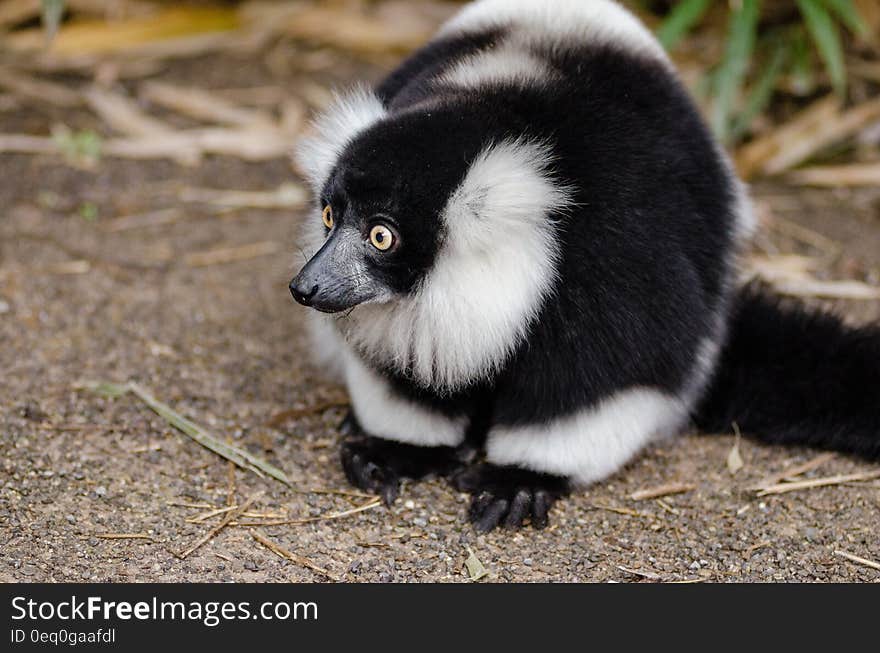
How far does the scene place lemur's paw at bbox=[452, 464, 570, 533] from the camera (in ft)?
13.6

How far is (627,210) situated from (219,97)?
16.3 feet

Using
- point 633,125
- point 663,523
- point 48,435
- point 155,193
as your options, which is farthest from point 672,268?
point 155,193

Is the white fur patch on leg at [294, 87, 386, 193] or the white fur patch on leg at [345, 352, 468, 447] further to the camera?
the white fur patch on leg at [345, 352, 468, 447]

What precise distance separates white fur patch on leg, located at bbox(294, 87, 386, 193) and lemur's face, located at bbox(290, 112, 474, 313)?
0.21 metres

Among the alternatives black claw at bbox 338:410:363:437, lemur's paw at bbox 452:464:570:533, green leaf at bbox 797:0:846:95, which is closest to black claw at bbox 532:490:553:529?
lemur's paw at bbox 452:464:570:533

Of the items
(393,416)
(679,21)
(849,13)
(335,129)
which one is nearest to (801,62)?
(849,13)

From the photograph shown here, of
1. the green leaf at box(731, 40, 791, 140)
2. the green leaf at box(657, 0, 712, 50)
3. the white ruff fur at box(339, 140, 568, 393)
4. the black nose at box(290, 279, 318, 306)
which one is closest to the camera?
the white ruff fur at box(339, 140, 568, 393)

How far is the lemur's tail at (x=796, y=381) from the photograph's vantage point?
4531 millimetres

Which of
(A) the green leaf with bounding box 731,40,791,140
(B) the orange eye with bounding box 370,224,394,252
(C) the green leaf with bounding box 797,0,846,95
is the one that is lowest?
(A) the green leaf with bounding box 731,40,791,140

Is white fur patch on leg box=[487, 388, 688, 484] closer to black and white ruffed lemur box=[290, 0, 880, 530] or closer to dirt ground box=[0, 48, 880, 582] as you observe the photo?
black and white ruffed lemur box=[290, 0, 880, 530]

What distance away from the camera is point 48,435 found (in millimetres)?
4379

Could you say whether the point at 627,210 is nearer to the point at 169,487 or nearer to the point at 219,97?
the point at 169,487

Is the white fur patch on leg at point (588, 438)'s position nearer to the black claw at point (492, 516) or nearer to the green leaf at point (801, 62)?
the black claw at point (492, 516)

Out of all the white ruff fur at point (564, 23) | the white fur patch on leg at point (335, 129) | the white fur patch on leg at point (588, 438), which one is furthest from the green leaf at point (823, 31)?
the white fur patch on leg at point (335, 129)
